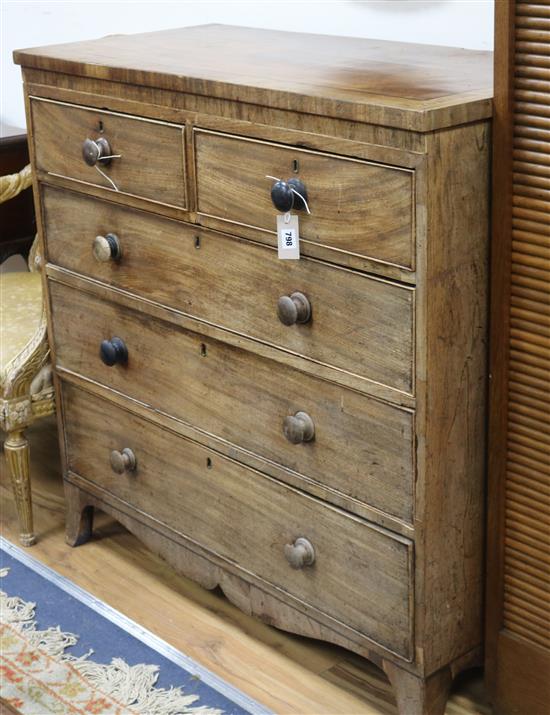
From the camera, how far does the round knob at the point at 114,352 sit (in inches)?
97.4

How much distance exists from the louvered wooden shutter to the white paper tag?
33 cm

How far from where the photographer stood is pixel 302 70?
6.85 feet

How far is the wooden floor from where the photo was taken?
2.27m

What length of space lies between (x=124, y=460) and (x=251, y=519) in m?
0.41

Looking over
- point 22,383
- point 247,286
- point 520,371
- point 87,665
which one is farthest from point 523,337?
point 22,383

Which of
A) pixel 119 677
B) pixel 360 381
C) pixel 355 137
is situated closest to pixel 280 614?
pixel 119 677

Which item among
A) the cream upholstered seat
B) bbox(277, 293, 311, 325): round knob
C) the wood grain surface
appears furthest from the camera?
the cream upholstered seat

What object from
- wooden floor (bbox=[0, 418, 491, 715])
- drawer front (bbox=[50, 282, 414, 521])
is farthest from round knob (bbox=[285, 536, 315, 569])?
wooden floor (bbox=[0, 418, 491, 715])

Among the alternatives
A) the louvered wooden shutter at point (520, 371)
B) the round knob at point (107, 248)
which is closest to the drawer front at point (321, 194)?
the louvered wooden shutter at point (520, 371)

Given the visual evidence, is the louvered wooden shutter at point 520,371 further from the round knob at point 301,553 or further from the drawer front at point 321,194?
the round knob at point 301,553

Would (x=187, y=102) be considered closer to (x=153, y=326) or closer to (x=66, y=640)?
(x=153, y=326)

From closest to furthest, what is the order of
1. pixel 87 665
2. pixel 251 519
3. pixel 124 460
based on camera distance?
pixel 251 519 → pixel 87 665 → pixel 124 460

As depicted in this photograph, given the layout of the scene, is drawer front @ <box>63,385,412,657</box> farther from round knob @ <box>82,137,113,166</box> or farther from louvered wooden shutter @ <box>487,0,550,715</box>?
round knob @ <box>82,137,113,166</box>

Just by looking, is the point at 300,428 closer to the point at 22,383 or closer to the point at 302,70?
the point at 302,70
